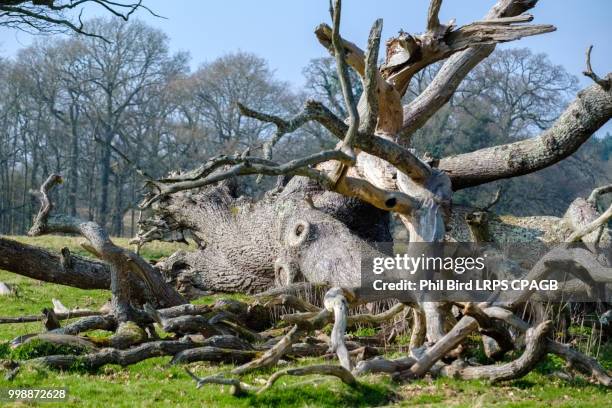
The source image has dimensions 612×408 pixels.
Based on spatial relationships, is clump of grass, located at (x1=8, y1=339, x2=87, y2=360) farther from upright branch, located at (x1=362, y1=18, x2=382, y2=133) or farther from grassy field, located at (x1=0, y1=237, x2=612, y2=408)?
upright branch, located at (x1=362, y1=18, x2=382, y2=133)

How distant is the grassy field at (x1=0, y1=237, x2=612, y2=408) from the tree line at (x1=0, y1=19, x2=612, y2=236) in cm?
3136

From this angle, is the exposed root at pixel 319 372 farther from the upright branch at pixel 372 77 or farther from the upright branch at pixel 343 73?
the upright branch at pixel 372 77

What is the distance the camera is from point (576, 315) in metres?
10.2

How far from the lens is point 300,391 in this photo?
623 centimetres

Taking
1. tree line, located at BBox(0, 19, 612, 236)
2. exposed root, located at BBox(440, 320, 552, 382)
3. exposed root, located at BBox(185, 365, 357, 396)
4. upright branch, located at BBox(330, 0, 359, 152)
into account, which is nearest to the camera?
exposed root, located at BBox(185, 365, 357, 396)

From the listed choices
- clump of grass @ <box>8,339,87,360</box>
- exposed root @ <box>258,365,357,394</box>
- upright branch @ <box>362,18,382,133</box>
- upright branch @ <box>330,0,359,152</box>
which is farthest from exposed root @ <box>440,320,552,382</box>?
clump of grass @ <box>8,339,87,360</box>

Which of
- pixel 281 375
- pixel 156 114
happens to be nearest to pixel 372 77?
pixel 281 375

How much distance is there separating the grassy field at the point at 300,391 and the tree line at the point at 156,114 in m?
31.4

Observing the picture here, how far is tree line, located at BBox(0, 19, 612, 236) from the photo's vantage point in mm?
38812

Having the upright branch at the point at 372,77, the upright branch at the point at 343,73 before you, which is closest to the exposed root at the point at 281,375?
the upright branch at the point at 343,73

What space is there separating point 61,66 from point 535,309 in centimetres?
3830

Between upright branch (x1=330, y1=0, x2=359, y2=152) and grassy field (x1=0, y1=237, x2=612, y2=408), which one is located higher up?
upright branch (x1=330, y1=0, x2=359, y2=152)

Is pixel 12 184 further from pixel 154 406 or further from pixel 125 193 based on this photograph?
pixel 154 406

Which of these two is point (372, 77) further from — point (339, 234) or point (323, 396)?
point (339, 234)
